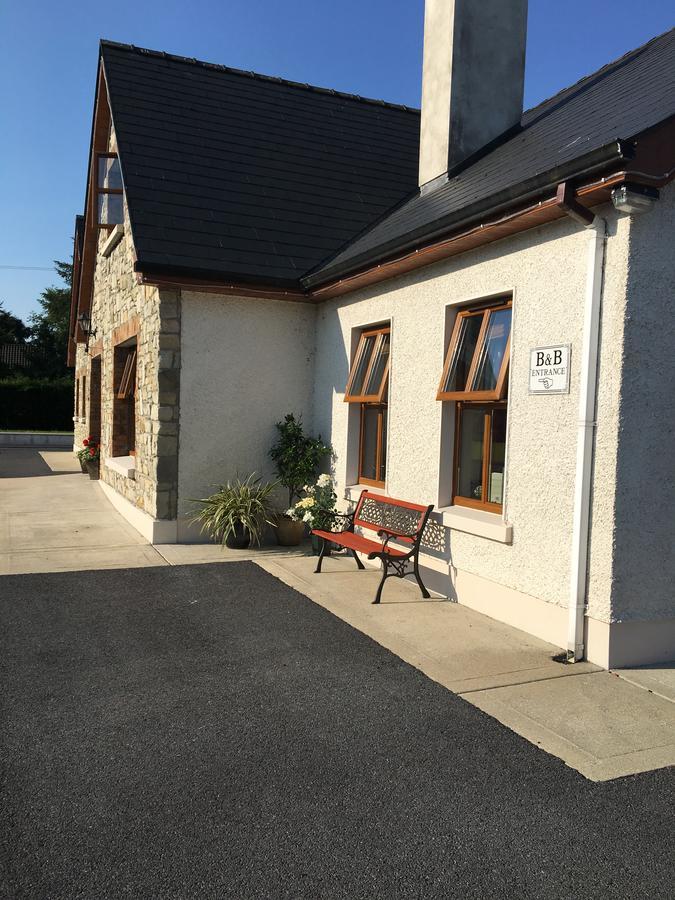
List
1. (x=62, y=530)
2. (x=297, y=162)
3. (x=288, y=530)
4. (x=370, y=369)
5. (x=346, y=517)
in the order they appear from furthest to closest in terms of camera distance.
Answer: (x=297, y=162)
(x=62, y=530)
(x=288, y=530)
(x=370, y=369)
(x=346, y=517)

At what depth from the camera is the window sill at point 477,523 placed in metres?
6.04

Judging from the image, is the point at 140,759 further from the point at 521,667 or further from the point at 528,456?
the point at 528,456

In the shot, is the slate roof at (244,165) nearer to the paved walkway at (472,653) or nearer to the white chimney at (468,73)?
the white chimney at (468,73)

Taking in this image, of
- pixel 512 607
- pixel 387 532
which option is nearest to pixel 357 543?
pixel 387 532

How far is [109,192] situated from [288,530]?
6369mm

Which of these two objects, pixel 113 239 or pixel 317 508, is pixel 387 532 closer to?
pixel 317 508

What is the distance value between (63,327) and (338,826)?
5287cm

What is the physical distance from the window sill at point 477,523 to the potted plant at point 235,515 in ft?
9.48

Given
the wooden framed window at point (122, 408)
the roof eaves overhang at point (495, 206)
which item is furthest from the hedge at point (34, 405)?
the roof eaves overhang at point (495, 206)

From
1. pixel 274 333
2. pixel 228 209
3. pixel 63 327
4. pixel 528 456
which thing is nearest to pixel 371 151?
pixel 228 209

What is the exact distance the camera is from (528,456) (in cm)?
586

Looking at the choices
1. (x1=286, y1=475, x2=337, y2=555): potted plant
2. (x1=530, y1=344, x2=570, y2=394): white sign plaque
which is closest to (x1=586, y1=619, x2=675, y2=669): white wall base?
(x1=530, y1=344, x2=570, y2=394): white sign plaque

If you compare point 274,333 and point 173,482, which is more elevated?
point 274,333

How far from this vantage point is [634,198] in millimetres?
4773
